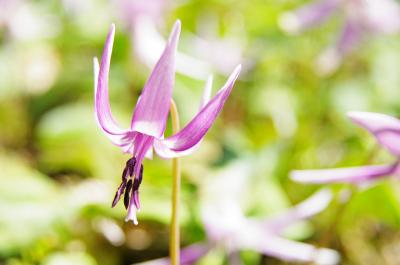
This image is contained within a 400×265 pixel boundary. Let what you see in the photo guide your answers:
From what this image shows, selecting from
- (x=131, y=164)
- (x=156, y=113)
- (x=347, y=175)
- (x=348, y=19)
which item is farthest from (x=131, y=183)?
(x=348, y=19)

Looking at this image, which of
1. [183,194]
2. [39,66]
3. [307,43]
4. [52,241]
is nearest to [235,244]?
[183,194]

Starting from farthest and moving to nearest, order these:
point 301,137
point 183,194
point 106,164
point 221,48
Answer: point 221,48 < point 301,137 < point 106,164 < point 183,194

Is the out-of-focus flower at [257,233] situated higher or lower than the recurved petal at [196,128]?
lower

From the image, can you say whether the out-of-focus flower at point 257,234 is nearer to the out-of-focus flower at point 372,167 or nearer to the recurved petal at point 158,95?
the out-of-focus flower at point 372,167

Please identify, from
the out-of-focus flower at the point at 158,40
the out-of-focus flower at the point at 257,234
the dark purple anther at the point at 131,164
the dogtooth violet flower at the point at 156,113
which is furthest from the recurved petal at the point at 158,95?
the out-of-focus flower at the point at 158,40

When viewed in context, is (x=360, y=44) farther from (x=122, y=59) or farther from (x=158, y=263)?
(x=158, y=263)

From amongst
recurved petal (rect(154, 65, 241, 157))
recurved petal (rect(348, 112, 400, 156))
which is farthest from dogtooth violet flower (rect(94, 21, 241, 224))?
recurved petal (rect(348, 112, 400, 156))
